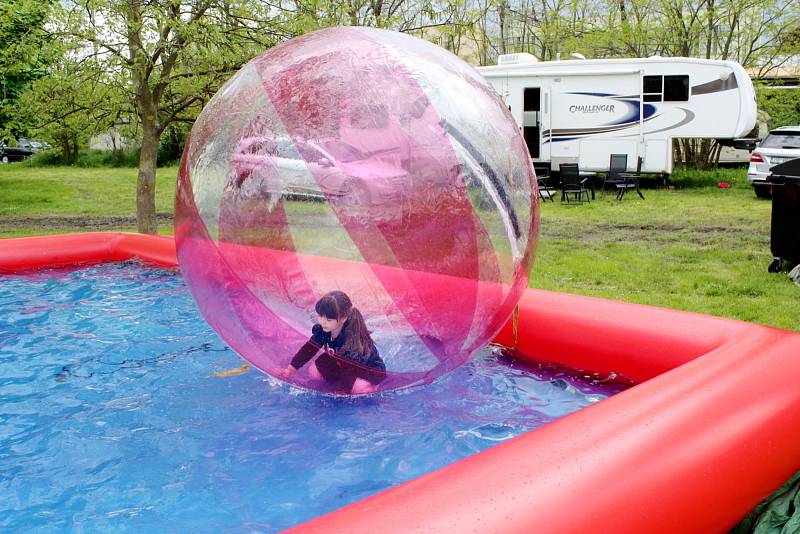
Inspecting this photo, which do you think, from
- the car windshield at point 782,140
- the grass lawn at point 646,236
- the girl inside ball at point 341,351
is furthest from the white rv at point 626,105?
the girl inside ball at point 341,351

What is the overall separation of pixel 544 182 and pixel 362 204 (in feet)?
42.2

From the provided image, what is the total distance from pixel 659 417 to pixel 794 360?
3.85 ft

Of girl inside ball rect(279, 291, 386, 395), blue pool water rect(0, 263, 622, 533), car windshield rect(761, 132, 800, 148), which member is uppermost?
car windshield rect(761, 132, 800, 148)

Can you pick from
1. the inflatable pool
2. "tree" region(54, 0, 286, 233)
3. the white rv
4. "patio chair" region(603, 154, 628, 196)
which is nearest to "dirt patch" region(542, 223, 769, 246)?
"patio chair" region(603, 154, 628, 196)

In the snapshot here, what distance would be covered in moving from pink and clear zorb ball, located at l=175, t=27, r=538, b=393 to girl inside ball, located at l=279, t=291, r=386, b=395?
2 cm

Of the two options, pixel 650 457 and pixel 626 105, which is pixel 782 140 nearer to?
pixel 626 105

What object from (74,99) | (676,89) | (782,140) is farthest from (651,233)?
(74,99)

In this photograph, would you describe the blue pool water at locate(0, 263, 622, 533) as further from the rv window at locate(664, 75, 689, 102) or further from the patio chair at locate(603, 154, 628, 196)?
the rv window at locate(664, 75, 689, 102)

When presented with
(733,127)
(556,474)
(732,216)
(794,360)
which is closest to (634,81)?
(733,127)

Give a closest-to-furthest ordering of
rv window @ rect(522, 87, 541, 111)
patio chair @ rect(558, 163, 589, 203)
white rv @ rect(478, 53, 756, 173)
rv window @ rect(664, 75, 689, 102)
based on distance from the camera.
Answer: patio chair @ rect(558, 163, 589, 203) < white rv @ rect(478, 53, 756, 173) < rv window @ rect(664, 75, 689, 102) < rv window @ rect(522, 87, 541, 111)

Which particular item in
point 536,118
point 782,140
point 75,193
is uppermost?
→ point 536,118

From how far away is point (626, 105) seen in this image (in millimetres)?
15766

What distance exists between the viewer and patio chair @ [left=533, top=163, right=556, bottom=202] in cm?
1442

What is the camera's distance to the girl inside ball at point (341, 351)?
10.9ft
